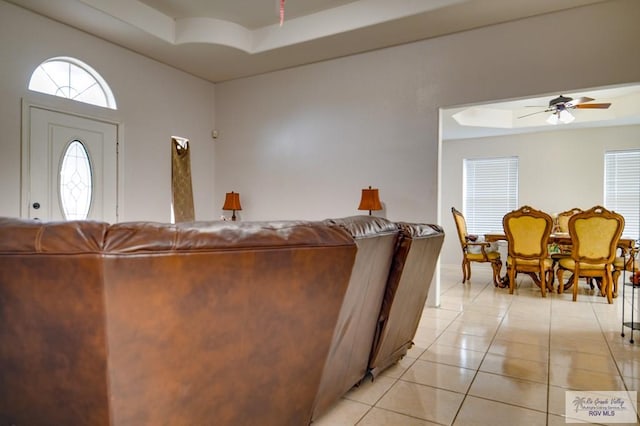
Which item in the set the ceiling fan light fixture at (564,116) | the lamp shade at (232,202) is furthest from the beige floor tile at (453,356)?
the ceiling fan light fixture at (564,116)

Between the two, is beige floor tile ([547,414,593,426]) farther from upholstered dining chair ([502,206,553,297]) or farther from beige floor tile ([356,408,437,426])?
upholstered dining chair ([502,206,553,297])

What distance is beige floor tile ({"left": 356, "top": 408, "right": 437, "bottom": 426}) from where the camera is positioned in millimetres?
Result: 1918

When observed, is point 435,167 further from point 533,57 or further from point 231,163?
point 231,163

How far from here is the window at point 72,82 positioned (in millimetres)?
3951

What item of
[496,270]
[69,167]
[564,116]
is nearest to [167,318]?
[69,167]

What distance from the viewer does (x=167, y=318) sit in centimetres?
111

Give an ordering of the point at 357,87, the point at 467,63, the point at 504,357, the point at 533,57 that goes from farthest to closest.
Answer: the point at 357,87, the point at 467,63, the point at 533,57, the point at 504,357

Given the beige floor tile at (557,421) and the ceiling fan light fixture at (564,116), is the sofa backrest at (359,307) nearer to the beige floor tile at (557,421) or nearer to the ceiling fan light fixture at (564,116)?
the beige floor tile at (557,421)

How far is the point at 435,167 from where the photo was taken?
426 cm

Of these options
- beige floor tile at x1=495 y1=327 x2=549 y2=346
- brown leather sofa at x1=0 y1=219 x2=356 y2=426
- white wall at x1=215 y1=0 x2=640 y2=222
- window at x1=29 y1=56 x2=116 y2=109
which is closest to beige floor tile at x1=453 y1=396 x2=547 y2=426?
brown leather sofa at x1=0 y1=219 x2=356 y2=426

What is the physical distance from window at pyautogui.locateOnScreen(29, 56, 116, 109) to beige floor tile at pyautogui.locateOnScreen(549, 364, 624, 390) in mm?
5082

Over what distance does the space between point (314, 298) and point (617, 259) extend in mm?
5050

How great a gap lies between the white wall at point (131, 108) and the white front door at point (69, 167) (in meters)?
0.11

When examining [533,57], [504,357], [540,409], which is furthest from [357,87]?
[540,409]
